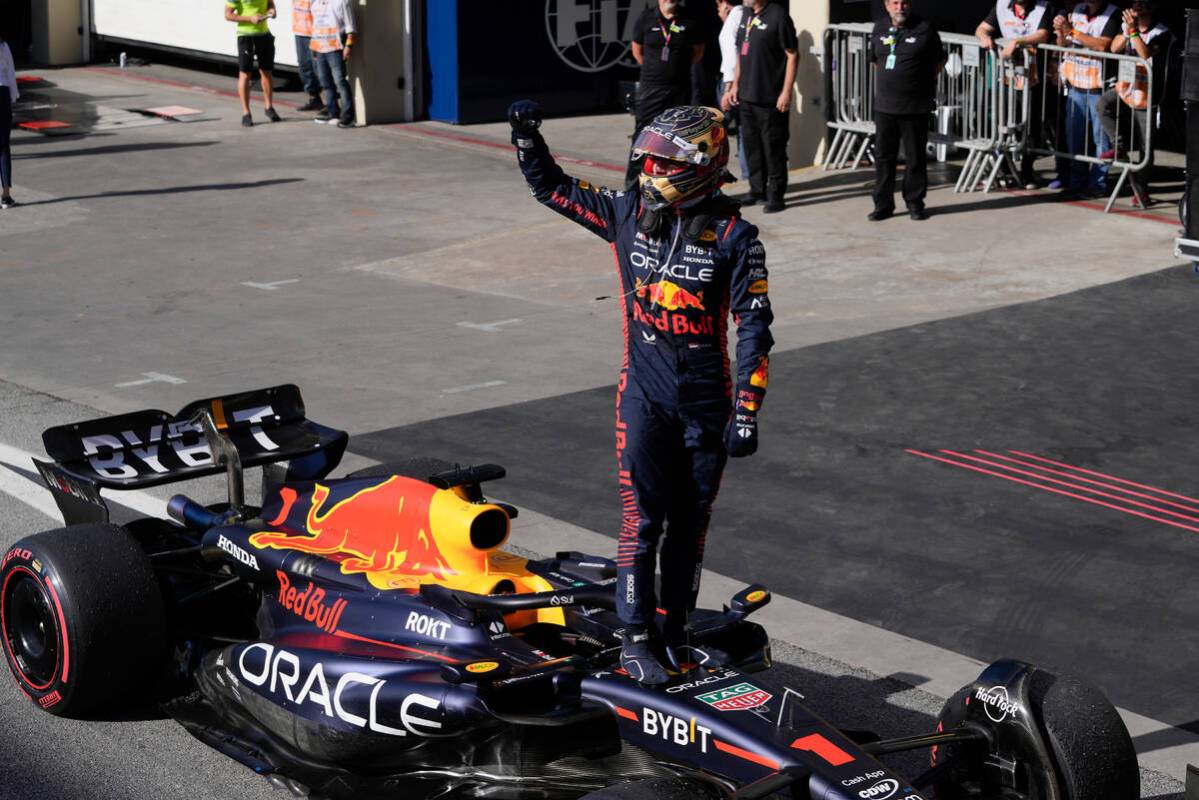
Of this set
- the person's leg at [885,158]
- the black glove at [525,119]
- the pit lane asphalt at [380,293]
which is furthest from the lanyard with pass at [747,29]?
the black glove at [525,119]

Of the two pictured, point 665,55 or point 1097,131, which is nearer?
point 1097,131

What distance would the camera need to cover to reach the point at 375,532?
621cm

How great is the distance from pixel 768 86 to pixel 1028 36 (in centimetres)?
250

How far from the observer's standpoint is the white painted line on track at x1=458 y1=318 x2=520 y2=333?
481 inches

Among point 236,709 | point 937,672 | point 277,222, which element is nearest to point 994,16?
point 277,222

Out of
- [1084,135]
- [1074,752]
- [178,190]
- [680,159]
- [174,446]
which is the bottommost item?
[1074,752]

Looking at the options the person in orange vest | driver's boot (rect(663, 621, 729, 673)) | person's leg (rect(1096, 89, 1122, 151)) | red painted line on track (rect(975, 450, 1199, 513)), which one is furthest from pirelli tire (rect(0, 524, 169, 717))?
the person in orange vest

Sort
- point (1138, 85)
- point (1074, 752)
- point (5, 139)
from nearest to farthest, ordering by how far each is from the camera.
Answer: point (1074, 752) < point (1138, 85) < point (5, 139)

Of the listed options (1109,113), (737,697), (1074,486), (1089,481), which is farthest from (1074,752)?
(1109,113)

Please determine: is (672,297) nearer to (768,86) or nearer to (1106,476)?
(1106,476)

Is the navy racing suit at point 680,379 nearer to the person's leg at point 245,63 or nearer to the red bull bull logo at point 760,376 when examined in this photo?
the red bull bull logo at point 760,376

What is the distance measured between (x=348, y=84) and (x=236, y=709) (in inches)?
612

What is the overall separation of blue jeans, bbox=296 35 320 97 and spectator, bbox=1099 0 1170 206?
10.1 meters

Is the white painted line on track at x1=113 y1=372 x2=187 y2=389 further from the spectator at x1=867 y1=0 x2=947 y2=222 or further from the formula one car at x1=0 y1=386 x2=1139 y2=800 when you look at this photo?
the spectator at x1=867 y1=0 x2=947 y2=222
